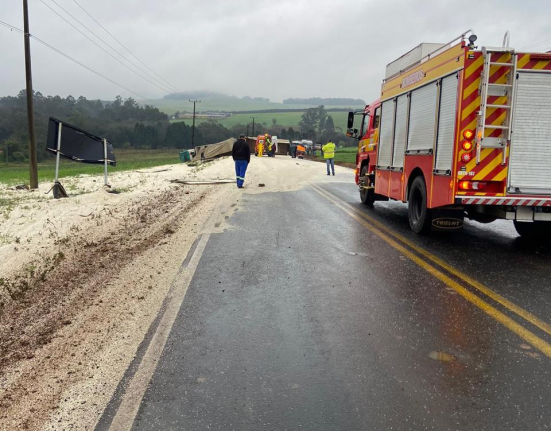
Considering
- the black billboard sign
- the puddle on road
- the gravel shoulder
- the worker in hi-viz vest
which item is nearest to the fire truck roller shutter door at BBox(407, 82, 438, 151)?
the gravel shoulder

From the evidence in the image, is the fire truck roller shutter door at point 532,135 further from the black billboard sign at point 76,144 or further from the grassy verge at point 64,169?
the grassy verge at point 64,169

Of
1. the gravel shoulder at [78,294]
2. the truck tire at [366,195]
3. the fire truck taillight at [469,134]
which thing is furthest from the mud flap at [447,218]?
the truck tire at [366,195]

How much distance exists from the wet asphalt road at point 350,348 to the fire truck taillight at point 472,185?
100 centimetres

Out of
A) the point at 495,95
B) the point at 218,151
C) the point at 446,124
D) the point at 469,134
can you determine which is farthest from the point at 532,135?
the point at 218,151

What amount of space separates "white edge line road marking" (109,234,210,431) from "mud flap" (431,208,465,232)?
438 centimetres

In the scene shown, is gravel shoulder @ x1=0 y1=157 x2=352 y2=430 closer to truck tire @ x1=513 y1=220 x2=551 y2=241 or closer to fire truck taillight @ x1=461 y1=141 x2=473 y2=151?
fire truck taillight @ x1=461 y1=141 x2=473 y2=151

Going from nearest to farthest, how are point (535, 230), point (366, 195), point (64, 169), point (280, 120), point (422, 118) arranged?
1. point (535, 230)
2. point (422, 118)
3. point (366, 195)
4. point (64, 169)
5. point (280, 120)

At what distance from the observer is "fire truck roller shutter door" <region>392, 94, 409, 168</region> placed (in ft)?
33.0

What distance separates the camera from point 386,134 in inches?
448

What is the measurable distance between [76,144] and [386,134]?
373 inches

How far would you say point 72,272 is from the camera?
6.64 meters

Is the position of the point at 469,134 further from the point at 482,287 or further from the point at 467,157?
the point at 482,287

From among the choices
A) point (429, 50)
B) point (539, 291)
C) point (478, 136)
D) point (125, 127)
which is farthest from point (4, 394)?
point (125, 127)

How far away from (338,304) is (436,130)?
4.36 meters
